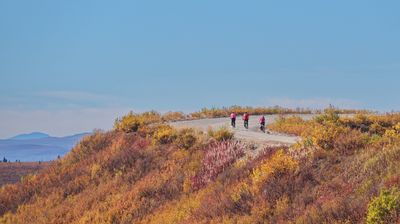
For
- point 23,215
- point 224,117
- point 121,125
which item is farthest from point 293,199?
point 224,117

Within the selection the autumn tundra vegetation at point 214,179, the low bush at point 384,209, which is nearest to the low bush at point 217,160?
the autumn tundra vegetation at point 214,179

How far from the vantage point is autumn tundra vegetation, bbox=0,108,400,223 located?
13.6 metres

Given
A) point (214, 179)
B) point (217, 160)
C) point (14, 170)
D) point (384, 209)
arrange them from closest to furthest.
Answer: point (384, 209), point (214, 179), point (217, 160), point (14, 170)

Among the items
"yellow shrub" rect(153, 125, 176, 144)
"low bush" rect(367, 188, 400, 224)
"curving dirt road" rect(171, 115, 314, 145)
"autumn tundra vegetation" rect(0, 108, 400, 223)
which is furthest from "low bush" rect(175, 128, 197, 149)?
"low bush" rect(367, 188, 400, 224)

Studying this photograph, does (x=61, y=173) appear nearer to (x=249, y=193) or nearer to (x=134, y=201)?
(x=134, y=201)

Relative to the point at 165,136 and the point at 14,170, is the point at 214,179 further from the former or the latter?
the point at 14,170

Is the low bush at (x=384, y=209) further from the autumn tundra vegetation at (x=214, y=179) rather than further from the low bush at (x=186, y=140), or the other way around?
the low bush at (x=186, y=140)

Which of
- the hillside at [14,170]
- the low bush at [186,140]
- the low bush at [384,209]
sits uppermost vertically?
the low bush at [186,140]

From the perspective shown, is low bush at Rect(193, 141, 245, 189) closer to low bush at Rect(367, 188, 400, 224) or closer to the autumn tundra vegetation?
the autumn tundra vegetation

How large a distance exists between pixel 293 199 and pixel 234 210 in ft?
5.72

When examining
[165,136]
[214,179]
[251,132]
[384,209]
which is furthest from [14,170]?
[384,209]

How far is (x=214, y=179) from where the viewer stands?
1923cm

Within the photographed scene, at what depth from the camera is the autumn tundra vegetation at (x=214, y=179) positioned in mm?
13602

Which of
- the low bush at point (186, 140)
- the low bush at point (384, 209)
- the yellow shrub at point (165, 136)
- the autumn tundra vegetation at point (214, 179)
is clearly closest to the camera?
the low bush at point (384, 209)
